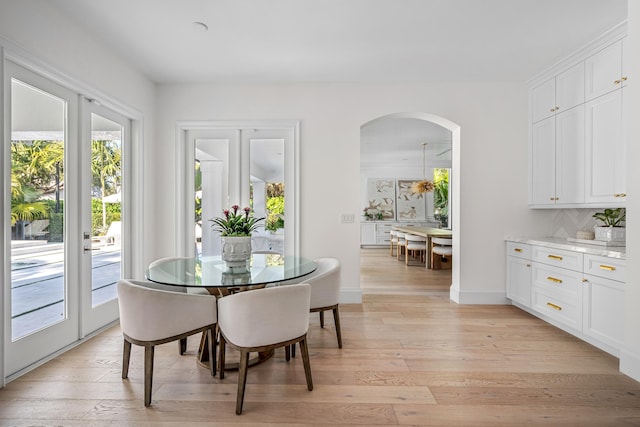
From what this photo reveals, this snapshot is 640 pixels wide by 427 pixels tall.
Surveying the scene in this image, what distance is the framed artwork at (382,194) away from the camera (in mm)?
10664

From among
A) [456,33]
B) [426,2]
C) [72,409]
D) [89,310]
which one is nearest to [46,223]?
[89,310]

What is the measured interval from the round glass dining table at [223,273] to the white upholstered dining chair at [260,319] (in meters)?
0.13

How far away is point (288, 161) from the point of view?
14.3 ft

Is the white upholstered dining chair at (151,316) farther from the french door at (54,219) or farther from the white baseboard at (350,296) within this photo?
the white baseboard at (350,296)

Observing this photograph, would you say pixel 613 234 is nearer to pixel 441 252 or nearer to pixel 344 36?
pixel 344 36

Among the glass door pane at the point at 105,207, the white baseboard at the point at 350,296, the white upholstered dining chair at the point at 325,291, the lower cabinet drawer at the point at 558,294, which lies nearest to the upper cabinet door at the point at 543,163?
the lower cabinet drawer at the point at 558,294

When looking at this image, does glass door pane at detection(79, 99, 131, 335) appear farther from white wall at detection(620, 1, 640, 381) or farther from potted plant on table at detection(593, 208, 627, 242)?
potted plant on table at detection(593, 208, 627, 242)

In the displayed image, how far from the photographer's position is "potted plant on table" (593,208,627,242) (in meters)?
3.09

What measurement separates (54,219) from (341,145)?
294 cm

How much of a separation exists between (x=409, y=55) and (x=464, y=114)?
116cm

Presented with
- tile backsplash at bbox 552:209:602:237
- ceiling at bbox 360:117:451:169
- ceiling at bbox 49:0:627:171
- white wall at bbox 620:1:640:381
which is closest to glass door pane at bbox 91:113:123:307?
ceiling at bbox 49:0:627:171

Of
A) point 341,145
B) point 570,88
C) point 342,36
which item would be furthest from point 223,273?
point 570,88

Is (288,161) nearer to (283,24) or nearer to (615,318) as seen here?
(283,24)

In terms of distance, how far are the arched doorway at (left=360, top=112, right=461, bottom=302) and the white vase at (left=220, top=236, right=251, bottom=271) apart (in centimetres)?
240
